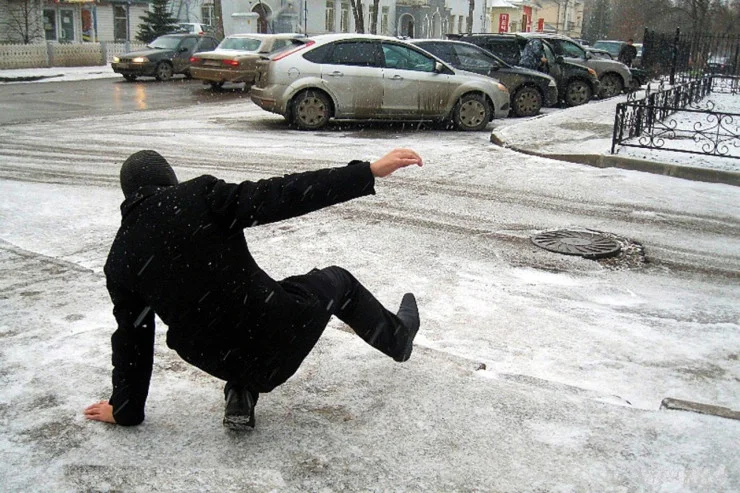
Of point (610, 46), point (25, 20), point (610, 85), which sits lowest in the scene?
point (610, 85)

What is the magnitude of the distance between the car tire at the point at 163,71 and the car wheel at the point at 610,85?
1489 centimetres

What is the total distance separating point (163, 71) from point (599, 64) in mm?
14883

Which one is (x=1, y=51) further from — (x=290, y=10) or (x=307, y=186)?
(x=307, y=186)

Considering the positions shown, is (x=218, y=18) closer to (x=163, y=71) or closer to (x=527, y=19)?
(x=163, y=71)

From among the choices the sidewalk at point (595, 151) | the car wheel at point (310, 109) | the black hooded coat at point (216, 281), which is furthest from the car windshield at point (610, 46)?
the black hooded coat at point (216, 281)

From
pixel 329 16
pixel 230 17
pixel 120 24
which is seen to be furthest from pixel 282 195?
pixel 329 16

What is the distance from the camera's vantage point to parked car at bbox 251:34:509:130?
1303cm

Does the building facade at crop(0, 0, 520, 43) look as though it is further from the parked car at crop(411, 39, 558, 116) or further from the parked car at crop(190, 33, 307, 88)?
the parked car at crop(411, 39, 558, 116)

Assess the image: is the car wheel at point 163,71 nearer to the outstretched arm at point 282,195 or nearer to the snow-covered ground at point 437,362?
the snow-covered ground at point 437,362

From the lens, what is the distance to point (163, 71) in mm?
26312

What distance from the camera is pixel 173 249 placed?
280 centimetres

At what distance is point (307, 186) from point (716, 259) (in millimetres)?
5001

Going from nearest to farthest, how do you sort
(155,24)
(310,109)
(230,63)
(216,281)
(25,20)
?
(216,281), (310,109), (230,63), (25,20), (155,24)

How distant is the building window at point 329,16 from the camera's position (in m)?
53.8
